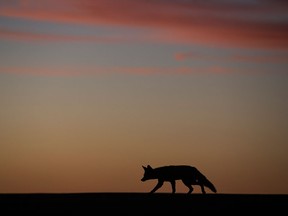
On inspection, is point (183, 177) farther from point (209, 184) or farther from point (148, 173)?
point (148, 173)

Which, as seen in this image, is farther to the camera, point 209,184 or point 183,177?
point 209,184

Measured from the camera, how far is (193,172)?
3044 cm
